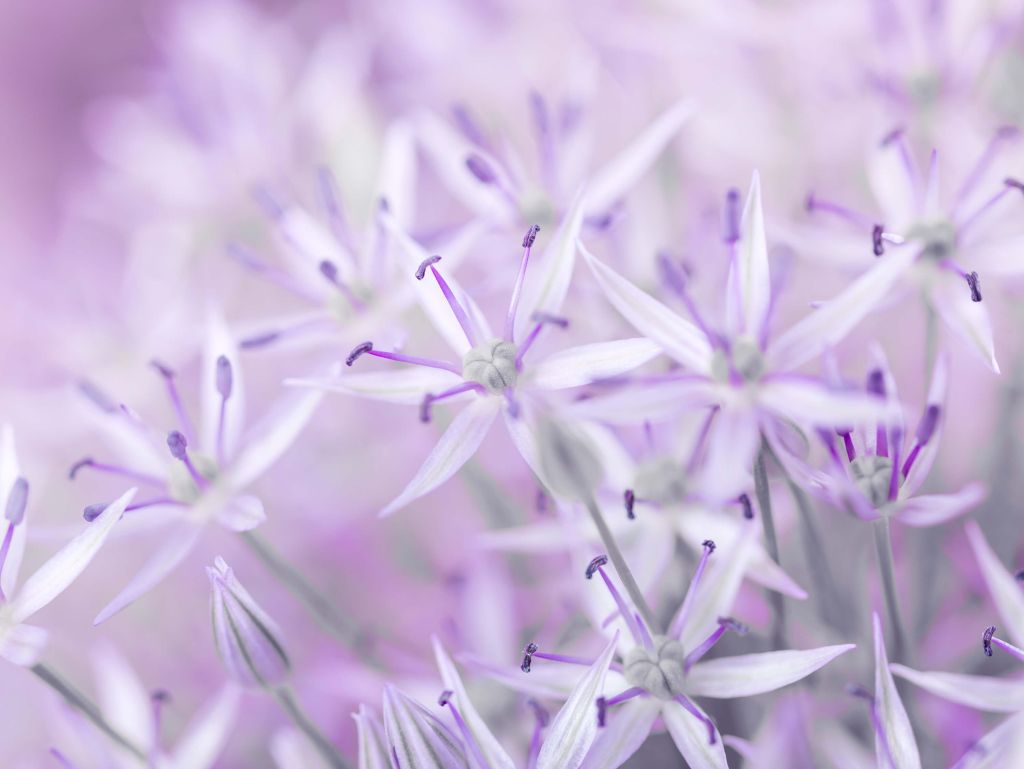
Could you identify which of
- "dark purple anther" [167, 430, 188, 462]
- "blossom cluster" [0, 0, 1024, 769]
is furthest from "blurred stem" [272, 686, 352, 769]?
"dark purple anther" [167, 430, 188, 462]

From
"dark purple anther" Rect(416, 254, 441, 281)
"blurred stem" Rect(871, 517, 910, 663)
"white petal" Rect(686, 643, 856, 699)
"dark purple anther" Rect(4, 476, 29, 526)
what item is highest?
"dark purple anther" Rect(416, 254, 441, 281)

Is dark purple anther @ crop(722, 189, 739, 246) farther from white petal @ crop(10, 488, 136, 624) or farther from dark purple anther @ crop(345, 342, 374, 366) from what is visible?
white petal @ crop(10, 488, 136, 624)

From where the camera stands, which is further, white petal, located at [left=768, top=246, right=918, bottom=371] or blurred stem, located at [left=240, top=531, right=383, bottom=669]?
blurred stem, located at [left=240, top=531, right=383, bottom=669]

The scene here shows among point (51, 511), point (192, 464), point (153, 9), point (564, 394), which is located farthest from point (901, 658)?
point (153, 9)

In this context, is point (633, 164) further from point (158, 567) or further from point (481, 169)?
point (158, 567)

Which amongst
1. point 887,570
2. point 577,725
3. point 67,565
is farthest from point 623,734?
point 67,565

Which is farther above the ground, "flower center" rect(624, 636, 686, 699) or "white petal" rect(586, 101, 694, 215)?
"white petal" rect(586, 101, 694, 215)
